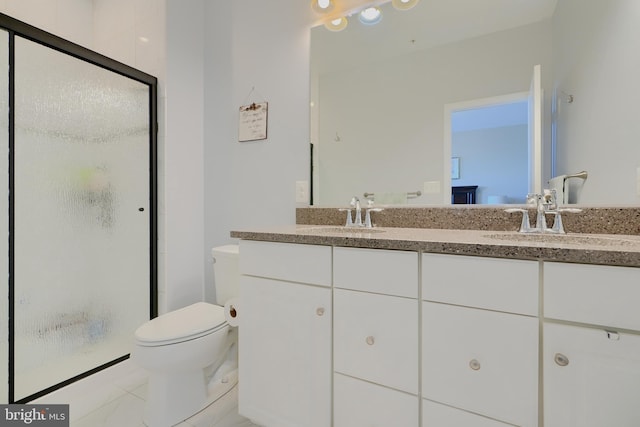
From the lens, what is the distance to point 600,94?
1.10 m

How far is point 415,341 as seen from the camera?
894 mm

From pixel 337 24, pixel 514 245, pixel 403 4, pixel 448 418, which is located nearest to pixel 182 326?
pixel 448 418

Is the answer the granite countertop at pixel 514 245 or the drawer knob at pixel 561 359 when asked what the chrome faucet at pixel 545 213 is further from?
the drawer knob at pixel 561 359

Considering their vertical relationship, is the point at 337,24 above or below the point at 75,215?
above

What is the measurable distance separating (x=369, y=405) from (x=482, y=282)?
0.55 metres

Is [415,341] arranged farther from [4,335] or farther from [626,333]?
[4,335]

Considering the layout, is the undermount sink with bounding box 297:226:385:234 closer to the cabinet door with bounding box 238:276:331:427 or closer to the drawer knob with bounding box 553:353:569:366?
the cabinet door with bounding box 238:276:331:427

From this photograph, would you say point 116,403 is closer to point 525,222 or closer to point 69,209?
point 69,209

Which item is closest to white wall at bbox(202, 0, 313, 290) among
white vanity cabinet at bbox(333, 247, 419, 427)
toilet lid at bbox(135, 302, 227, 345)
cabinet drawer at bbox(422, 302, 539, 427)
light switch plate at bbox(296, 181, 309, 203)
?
light switch plate at bbox(296, 181, 309, 203)

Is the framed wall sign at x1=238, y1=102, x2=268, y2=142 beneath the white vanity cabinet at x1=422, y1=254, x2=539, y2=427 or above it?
above

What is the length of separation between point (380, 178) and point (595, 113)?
0.87m

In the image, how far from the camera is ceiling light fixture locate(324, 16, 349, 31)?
1.62m

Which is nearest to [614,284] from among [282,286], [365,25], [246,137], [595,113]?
[595,113]

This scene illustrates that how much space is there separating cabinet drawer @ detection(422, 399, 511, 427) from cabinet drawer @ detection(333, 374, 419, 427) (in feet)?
0.10
